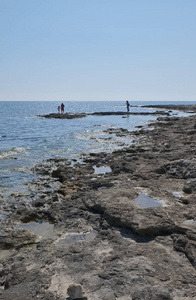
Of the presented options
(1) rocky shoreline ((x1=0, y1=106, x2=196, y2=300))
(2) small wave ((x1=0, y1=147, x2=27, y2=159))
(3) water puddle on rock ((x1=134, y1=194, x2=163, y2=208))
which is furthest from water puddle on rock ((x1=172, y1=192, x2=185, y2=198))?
(2) small wave ((x1=0, y1=147, x2=27, y2=159))

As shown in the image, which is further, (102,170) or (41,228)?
(102,170)

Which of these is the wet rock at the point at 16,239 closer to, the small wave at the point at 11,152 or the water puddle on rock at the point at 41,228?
the water puddle on rock at the point at 41,228

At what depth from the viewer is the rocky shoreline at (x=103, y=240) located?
15.4 feet

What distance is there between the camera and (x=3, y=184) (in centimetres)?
1220

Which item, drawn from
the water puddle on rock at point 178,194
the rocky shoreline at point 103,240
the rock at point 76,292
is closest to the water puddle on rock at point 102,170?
the rocky shoreline at point 103,240

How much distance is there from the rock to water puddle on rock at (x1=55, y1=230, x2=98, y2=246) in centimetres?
196

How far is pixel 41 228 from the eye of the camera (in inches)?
302

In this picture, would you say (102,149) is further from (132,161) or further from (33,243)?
(33,243)

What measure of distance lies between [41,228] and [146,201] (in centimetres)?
349

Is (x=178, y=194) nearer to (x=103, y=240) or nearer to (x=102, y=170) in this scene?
(x=103, y=240)

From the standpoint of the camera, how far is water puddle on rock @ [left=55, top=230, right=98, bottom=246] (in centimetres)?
649

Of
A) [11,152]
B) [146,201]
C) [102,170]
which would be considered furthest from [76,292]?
[11,152]

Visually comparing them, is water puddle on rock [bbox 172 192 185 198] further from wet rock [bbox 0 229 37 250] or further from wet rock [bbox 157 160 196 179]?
wet rock [bbox 0 229 37 250]

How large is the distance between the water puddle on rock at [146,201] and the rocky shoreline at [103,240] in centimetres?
3
